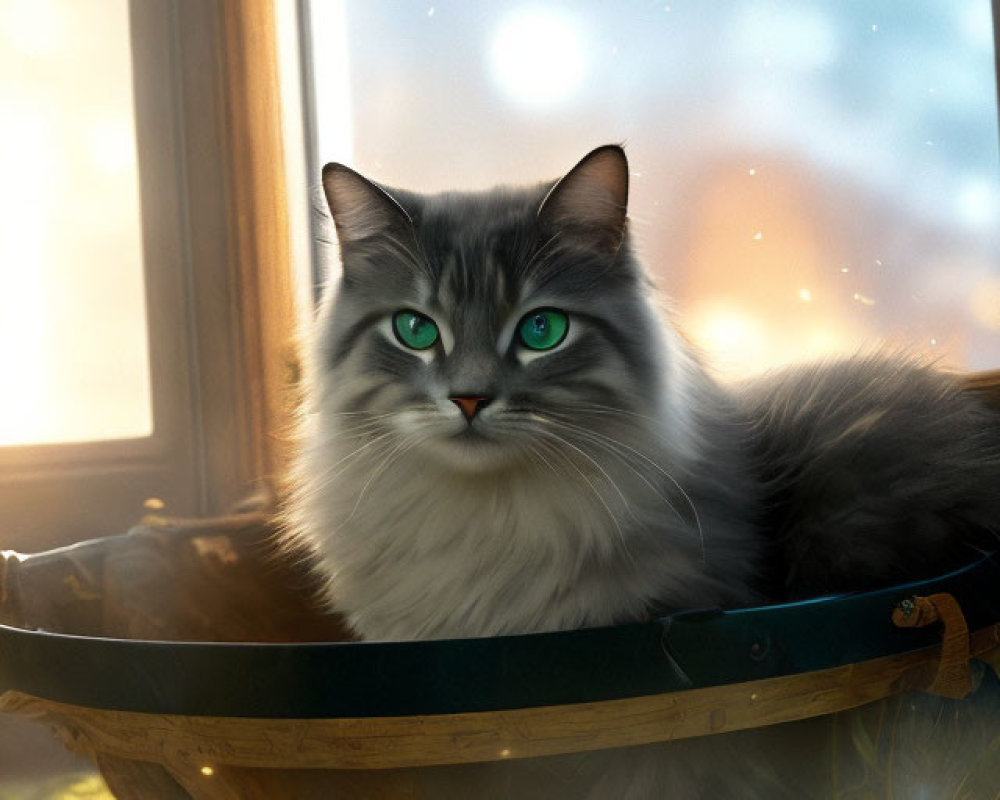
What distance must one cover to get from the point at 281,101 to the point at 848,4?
669 mm

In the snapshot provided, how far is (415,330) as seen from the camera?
0.71 m

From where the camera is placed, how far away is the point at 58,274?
132cm

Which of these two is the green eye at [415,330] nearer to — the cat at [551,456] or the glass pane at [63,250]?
the cat at [551,456]

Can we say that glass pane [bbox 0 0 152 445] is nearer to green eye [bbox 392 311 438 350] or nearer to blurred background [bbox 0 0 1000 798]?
blurred background [bbox 0 0 1000 798]

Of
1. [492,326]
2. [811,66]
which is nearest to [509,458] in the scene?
[492,326]

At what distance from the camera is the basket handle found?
557 mm

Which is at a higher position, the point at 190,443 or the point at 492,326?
the point at 492,326

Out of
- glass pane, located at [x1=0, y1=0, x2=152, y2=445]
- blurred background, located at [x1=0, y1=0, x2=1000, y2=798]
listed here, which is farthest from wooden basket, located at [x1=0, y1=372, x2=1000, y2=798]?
glass pane, located at [x1=0, y1=0, x2=152, y2=445]

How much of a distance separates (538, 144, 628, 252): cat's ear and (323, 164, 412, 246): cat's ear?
0.11 metres

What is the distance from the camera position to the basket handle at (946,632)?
0.56m

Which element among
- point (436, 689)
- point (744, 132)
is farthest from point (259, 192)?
point (436, 689)

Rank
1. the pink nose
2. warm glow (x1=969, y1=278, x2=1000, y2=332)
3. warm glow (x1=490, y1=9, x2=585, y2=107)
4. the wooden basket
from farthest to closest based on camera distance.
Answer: warm glow (x1=969, y1=278, x2=1000, y2=332) → warm glow (x1=490, y1=9, x2=585, y2=107) → the pink nose → the wooden basket

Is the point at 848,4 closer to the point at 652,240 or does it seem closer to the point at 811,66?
the point at 811,66

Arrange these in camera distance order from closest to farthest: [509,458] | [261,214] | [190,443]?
[509,458] → [261,214] → [190,443]
